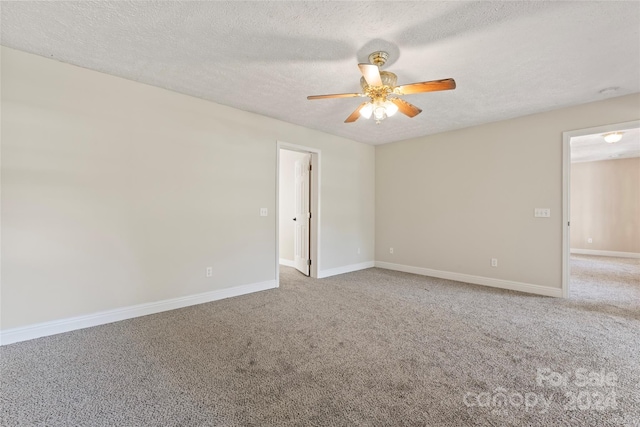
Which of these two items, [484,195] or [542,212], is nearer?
[542,212]

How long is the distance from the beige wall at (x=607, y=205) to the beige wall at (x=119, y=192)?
26.4ft

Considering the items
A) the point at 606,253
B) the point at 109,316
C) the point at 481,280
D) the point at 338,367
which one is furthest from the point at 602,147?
the point at 109,316

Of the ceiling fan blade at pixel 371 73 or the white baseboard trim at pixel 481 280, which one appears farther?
the white baseboard trim at pixel 481 280

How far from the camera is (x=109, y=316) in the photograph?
2727 mm

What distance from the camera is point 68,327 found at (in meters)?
2.53

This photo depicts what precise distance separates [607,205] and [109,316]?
10172 mm

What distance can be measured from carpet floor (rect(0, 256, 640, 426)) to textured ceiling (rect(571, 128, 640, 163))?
133 inches

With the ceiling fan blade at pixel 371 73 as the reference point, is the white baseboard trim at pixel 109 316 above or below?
below

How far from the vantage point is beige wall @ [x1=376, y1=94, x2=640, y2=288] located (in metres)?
3.64

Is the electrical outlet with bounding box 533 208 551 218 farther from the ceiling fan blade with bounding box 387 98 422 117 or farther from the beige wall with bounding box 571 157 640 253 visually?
the beige wall with bounding box 571 157 640 253

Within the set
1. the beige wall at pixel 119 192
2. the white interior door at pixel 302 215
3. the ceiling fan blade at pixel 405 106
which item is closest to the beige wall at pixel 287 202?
the white interior door at pixel 302 215

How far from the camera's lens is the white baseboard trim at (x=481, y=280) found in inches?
146

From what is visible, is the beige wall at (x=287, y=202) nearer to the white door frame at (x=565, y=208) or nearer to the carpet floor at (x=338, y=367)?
the carpet floor at (x=338, y=367)

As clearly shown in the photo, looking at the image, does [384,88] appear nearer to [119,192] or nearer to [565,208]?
[119,192]
